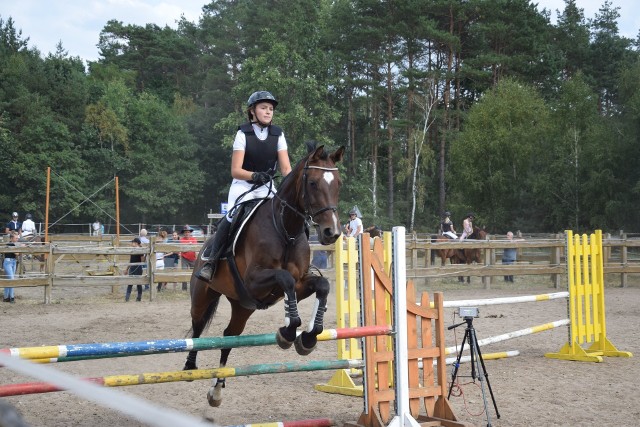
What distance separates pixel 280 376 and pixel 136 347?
4.79 m

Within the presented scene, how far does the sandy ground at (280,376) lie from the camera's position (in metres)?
6.60

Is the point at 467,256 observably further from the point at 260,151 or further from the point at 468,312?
the point at 260,151

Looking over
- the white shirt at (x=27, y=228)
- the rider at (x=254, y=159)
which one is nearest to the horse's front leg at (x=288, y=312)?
the rider at (x=254, y=159)

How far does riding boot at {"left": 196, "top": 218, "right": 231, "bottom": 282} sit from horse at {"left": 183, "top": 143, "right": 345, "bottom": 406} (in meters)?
0.07

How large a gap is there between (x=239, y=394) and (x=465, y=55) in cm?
4274

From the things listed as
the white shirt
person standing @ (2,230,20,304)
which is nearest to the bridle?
person standing @ (2,230,20,304)

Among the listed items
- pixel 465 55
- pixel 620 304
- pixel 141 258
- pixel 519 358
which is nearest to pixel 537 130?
pixel 465 55

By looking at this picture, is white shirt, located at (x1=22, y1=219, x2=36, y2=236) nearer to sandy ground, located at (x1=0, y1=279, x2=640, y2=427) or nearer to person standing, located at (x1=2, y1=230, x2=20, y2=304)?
person standing, located at (x1=2, y1=230, x2=20, y2=304)

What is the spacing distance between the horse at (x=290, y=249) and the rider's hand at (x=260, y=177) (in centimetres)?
21

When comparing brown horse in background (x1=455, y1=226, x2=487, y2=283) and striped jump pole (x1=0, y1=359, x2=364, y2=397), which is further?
brown horse in background (x1=455, y1=226, x2=487, y2=283)

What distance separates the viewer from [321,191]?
5621 millimetres

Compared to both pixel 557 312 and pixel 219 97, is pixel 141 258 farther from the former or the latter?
pixel 219 97

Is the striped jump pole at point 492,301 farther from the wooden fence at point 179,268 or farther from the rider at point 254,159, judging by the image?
the wooden fence at point 179,268

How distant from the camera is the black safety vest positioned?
664cm
